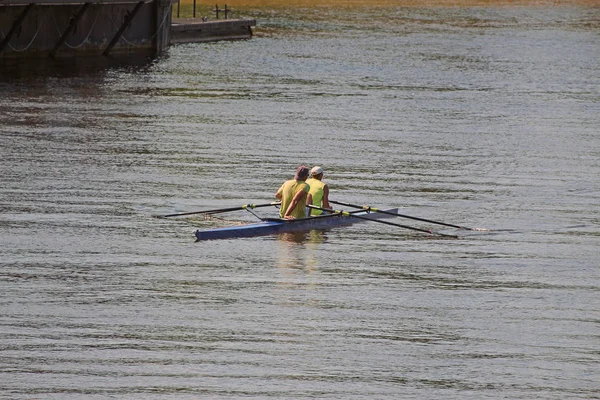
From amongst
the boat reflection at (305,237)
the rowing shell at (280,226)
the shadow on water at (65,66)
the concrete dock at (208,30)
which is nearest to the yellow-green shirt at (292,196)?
the rowing shell at (280,226)

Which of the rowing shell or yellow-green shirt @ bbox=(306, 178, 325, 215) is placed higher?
yellow-green shirt @ bbox=(306, 178, 325, 215)

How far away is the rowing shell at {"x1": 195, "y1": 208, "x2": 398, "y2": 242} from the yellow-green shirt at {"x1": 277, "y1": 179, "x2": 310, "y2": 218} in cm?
20

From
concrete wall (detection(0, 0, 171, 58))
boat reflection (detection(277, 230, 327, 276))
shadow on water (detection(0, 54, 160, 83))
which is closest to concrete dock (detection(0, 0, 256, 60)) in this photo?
concrete wall (detection(0, 0, 171, 58))

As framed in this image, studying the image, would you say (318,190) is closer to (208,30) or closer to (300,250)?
(300,250)

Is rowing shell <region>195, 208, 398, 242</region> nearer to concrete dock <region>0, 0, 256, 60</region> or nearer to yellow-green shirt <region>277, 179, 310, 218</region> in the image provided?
yellow-green shirt <region>277, 179, 310, 218</region>

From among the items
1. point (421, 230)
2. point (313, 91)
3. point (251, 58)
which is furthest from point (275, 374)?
point (251, 58)

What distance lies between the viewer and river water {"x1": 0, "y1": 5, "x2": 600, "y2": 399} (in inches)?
664

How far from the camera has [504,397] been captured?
16.0 metres

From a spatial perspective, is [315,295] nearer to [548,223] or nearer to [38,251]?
[38,251]

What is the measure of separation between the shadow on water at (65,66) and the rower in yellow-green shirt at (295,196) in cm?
3050

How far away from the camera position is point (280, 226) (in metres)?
25.2

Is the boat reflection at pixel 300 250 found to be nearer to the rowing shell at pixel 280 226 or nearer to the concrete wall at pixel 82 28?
the rowing shell at pixel 280 226

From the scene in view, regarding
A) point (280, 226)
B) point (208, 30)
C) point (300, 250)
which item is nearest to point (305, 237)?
point (280, 226)

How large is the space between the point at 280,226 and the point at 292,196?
2.09 feet
